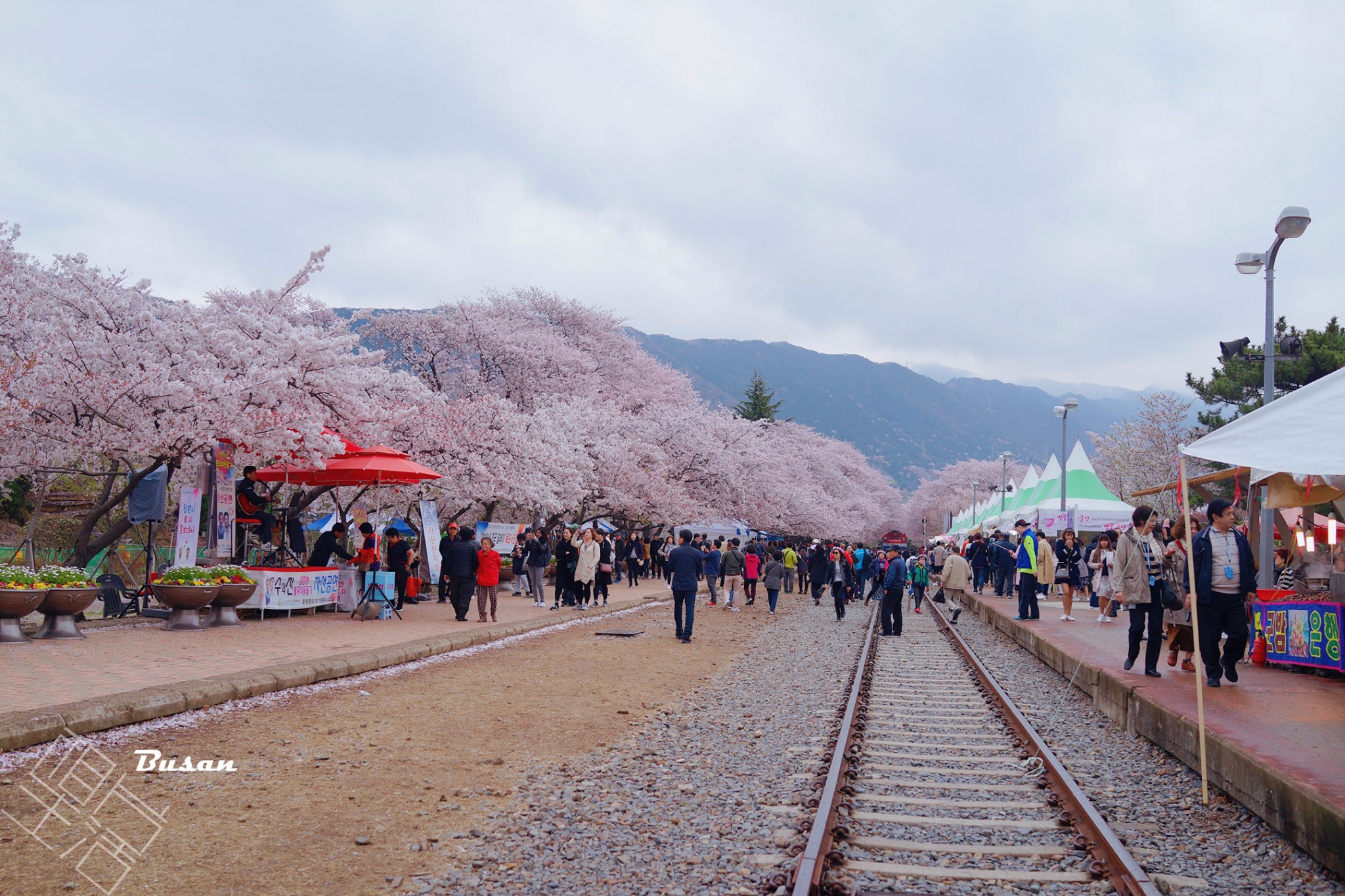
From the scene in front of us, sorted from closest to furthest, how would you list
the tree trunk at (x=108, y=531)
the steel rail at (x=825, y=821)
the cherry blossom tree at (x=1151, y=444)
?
the steel rail at (x=825, y=821)
the tree trunk at (x=108, y=531)
the cherry blossom tree at (x=1151, y=444)

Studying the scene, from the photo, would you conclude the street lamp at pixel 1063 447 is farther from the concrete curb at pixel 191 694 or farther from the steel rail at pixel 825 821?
the steel rail at pixel 825 821

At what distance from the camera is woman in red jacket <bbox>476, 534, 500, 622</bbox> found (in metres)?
16.3

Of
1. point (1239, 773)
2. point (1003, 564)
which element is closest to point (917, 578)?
point (1003, 564)

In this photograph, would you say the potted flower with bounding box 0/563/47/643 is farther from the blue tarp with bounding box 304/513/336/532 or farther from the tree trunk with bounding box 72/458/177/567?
the blue tarp with bounding box 304/513/336/532

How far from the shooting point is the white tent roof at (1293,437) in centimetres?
592

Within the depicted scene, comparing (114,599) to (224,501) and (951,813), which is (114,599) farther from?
(951,813)

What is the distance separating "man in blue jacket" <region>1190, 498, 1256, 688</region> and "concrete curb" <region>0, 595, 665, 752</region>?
8705 mm

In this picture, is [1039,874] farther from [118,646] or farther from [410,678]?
[118,646]

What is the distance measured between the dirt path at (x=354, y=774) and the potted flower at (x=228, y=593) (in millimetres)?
4232

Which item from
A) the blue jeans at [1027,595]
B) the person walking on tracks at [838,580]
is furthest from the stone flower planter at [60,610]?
the blue jeans at [1027,595]

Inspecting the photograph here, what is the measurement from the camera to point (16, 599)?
10.6 metres

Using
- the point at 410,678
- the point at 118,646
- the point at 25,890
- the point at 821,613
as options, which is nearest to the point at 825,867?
the point at 25,890

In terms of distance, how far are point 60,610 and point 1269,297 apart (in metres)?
18.3

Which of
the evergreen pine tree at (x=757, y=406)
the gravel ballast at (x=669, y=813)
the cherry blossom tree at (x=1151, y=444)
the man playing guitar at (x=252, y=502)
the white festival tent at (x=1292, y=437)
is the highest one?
the evergreen pine tree at (x=757, y=406)
